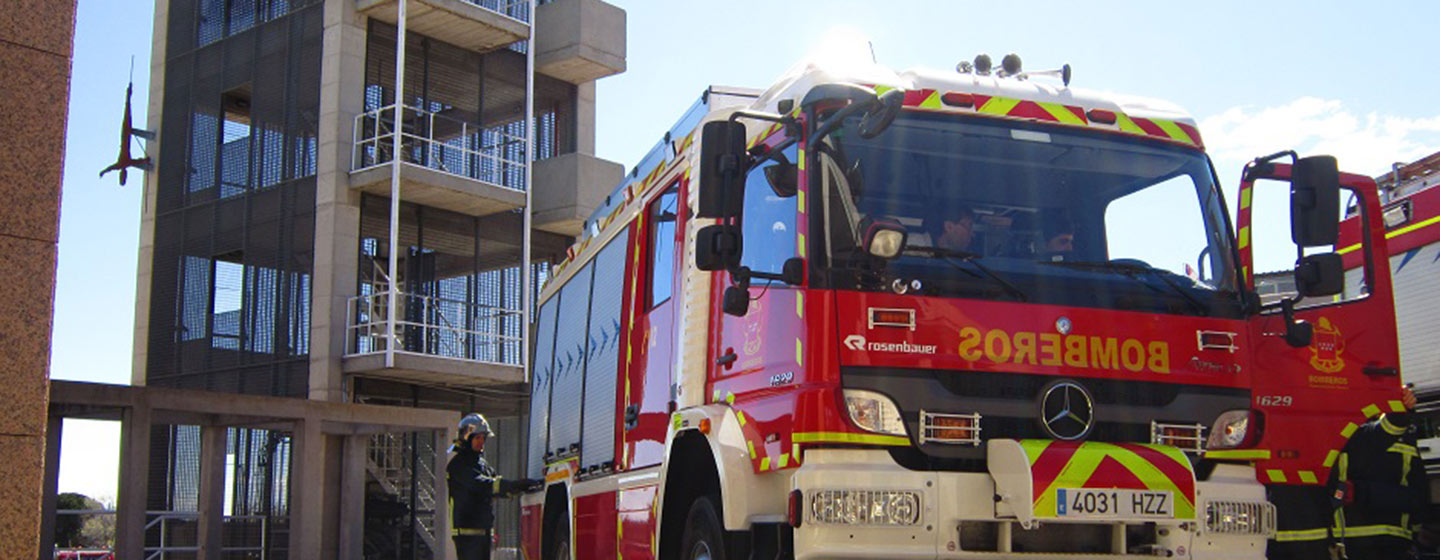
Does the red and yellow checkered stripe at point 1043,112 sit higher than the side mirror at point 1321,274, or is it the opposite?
the red and yellow checkered stripe at point 1043,112

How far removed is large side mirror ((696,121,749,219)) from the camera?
657 centimetres

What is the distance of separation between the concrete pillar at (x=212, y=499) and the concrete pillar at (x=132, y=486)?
1.21 metres

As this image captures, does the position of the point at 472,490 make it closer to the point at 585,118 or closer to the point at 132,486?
the point at 132,486

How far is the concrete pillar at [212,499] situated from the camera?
17906mm

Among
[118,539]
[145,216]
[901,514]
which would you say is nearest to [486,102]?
[145,216]

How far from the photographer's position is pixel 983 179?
6.93 meters

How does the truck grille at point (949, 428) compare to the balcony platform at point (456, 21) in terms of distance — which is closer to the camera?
the truck grille at point (949, 428)

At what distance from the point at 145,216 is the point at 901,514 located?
2425 centimetres

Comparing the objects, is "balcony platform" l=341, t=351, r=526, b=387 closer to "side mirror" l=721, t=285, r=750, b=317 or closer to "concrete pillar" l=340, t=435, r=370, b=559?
"concrete pillar" l=340, t=435, r=370, b=559

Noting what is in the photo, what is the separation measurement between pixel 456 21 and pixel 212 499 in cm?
1020

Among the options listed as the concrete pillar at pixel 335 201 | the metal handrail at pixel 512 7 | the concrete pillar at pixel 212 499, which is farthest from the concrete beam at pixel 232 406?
the metal handrail at pixel 512 7

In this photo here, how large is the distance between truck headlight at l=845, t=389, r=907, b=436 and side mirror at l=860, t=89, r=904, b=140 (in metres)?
1.14

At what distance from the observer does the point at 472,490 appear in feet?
37.5

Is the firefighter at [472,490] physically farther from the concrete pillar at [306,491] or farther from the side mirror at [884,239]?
the concrete pillar at [306,491]
